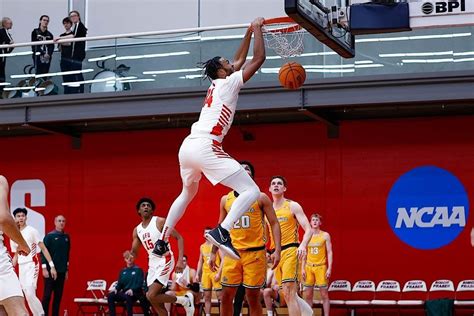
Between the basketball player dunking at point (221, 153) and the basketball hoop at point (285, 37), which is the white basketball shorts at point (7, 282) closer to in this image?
the basketball player dunking at point (221, 153)

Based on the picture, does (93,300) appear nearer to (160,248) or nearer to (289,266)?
(289,266)

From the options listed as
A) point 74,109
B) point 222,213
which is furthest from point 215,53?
point 222,213

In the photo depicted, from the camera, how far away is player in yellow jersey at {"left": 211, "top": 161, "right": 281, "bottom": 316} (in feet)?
34.1

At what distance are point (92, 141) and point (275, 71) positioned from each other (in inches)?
242

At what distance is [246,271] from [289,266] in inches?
65.5

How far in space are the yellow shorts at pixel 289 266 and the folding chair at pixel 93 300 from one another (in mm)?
7841

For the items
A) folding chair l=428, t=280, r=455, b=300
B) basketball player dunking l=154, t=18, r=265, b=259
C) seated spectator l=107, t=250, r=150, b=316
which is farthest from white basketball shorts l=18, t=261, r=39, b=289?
basketball player dunking l=154, t=18, r=265, b=259

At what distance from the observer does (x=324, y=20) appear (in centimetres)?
1054

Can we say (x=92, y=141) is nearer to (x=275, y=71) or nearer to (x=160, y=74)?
(x=160, y=74)

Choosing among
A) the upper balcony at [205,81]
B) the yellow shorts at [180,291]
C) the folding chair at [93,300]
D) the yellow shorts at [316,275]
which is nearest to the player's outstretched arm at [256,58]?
the upper balcony at [205,81]

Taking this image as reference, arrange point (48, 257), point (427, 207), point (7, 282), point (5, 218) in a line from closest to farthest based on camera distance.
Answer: point (5, 218) → point (7, 282) → point (48, 257) → point (427, 207)

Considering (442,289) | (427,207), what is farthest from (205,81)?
(442,289)

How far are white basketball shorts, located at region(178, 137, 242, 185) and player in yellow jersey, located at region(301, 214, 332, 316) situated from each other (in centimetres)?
888

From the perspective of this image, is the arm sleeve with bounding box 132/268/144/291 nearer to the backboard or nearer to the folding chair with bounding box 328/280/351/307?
the folding chair with bounding box 328/280/351/307
